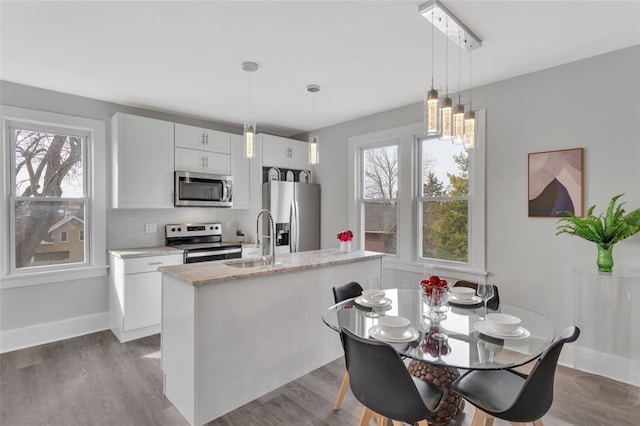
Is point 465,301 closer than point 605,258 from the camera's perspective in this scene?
Yes

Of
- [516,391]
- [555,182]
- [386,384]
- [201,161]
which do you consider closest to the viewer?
[386,384]

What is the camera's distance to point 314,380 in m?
2.62

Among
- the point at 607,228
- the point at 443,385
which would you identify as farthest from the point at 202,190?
the point at 607,228

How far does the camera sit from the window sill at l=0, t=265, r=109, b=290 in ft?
10.5

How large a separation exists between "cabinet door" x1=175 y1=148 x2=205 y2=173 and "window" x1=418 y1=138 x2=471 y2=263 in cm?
277

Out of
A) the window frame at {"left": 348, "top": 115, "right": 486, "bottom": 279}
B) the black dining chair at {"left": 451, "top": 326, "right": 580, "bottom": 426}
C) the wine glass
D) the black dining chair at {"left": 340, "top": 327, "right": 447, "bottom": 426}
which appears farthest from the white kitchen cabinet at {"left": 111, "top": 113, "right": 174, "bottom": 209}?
the black dining chair at {"left": 451, "top": 326, "right": 580, "bottom": 426}

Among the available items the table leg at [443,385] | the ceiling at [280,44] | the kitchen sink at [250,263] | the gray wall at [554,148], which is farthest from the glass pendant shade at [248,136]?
the gray wall at [554,148]

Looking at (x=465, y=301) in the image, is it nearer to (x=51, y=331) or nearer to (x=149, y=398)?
(x=149, y=398)

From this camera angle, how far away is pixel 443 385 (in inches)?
82.7

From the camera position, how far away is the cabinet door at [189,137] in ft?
13.3

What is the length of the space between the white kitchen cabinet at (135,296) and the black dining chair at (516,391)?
10.1 ft

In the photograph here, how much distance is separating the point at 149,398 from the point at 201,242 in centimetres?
235

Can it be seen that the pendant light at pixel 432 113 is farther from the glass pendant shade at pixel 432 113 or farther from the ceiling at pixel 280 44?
the ceiling at pixel 280 44

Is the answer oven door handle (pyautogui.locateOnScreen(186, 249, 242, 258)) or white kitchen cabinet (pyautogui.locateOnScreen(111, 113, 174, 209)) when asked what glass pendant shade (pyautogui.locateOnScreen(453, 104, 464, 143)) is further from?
white kitchen cabinet (pyautogui.locateOnScreen(111, 113, 174, 209))
